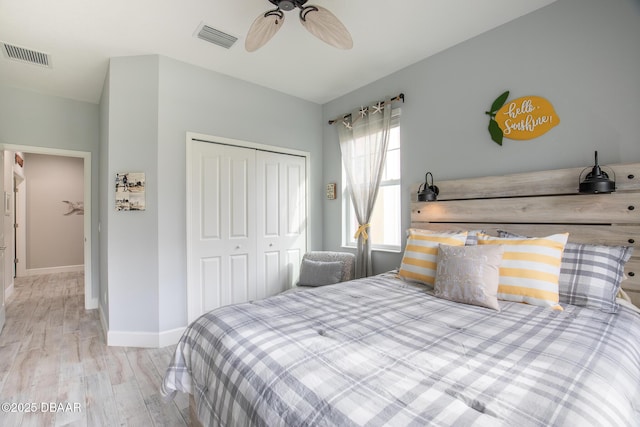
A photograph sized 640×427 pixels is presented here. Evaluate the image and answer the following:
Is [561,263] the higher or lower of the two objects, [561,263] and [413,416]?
the higher

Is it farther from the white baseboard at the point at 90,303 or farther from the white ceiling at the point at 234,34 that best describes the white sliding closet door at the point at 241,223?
the white baseboard at the point at 90,303

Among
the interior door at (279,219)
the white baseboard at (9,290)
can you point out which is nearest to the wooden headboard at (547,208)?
the interior door at (279,219)

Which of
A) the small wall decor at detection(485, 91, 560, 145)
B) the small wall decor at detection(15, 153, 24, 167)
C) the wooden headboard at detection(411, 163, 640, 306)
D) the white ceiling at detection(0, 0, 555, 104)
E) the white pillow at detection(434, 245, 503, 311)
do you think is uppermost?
the white ceiling at detection(0, 0, 555, 104)

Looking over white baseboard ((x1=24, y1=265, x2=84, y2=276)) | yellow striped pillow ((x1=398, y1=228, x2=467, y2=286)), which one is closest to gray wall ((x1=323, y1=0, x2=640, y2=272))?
Answer: yellow striped pillow ((x1=398, y1=228, x2=467, y2=286))

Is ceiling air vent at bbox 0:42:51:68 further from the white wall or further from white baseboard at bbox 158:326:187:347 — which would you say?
white baseboard at bbox 158:326:187:347

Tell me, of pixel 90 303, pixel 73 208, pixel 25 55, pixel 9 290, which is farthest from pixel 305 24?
pixel 73 208

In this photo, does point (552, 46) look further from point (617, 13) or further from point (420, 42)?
point (420, 42)

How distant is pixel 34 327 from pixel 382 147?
422 cm

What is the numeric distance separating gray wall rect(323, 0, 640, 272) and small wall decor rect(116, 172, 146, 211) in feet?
8.36

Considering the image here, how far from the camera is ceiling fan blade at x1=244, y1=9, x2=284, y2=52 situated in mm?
1826

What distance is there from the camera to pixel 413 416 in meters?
0.76

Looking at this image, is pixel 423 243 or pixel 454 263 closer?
pixel 454 263

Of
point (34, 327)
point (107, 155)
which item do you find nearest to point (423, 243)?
point (107, 155)

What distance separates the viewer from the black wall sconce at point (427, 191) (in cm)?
268
